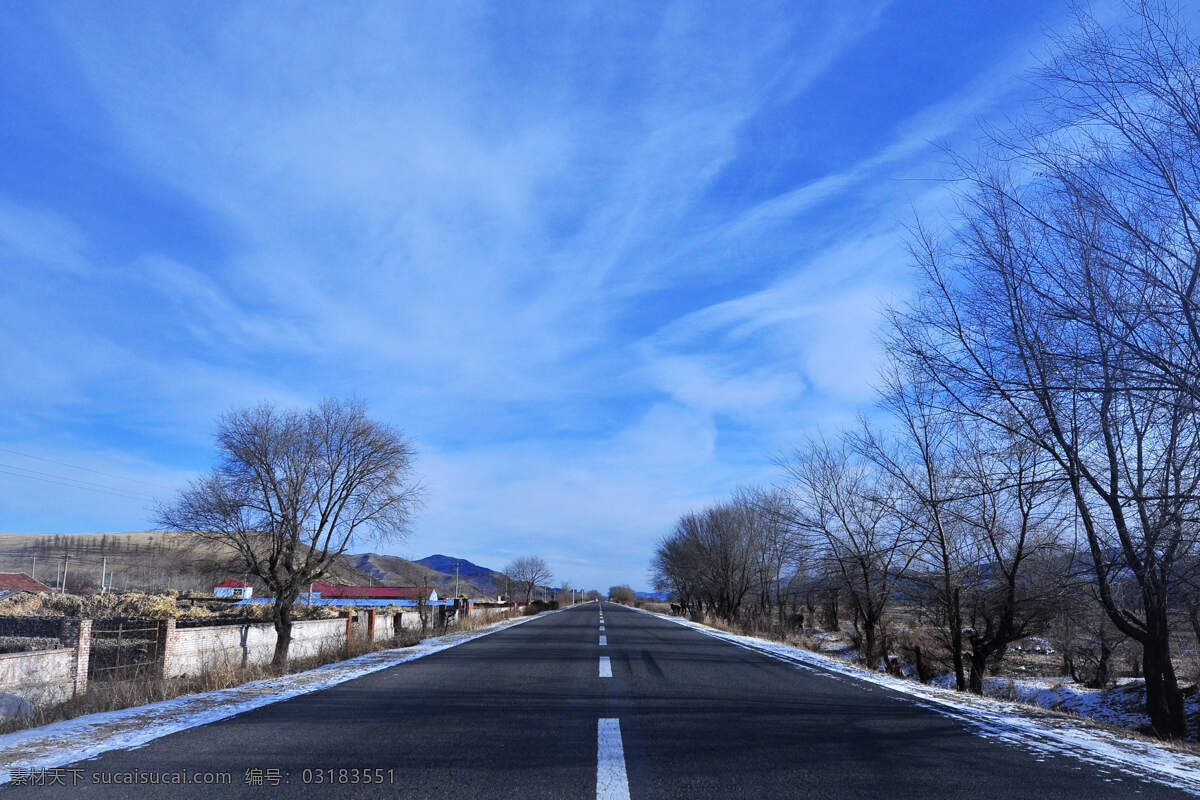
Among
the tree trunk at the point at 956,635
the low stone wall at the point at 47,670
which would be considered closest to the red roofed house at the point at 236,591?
the low stone wall at the point at 47,670

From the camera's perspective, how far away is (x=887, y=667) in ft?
73.0

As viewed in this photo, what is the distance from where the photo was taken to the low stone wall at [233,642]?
23.5 metres

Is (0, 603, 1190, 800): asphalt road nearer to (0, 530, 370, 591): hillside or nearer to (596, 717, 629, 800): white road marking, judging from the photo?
(596, 717, 629, 800): white road marking

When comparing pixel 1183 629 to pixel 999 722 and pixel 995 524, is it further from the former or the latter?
pixel 999 722

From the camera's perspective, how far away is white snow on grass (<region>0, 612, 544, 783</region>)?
4.64 meters

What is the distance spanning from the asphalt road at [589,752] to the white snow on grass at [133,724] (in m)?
0.23

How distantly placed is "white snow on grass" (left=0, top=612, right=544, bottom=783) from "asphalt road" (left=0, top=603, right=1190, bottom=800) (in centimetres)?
23

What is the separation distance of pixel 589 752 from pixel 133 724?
3683 millimetres

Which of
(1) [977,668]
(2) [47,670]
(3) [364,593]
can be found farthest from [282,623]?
(3) [364,593]

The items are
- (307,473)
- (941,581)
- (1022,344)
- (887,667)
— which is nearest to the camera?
(1022,344)

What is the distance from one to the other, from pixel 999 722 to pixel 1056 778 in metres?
2.38

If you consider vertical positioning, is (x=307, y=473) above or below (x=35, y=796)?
above

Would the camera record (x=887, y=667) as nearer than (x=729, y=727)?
No

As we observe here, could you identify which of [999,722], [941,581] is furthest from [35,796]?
[941,581]
